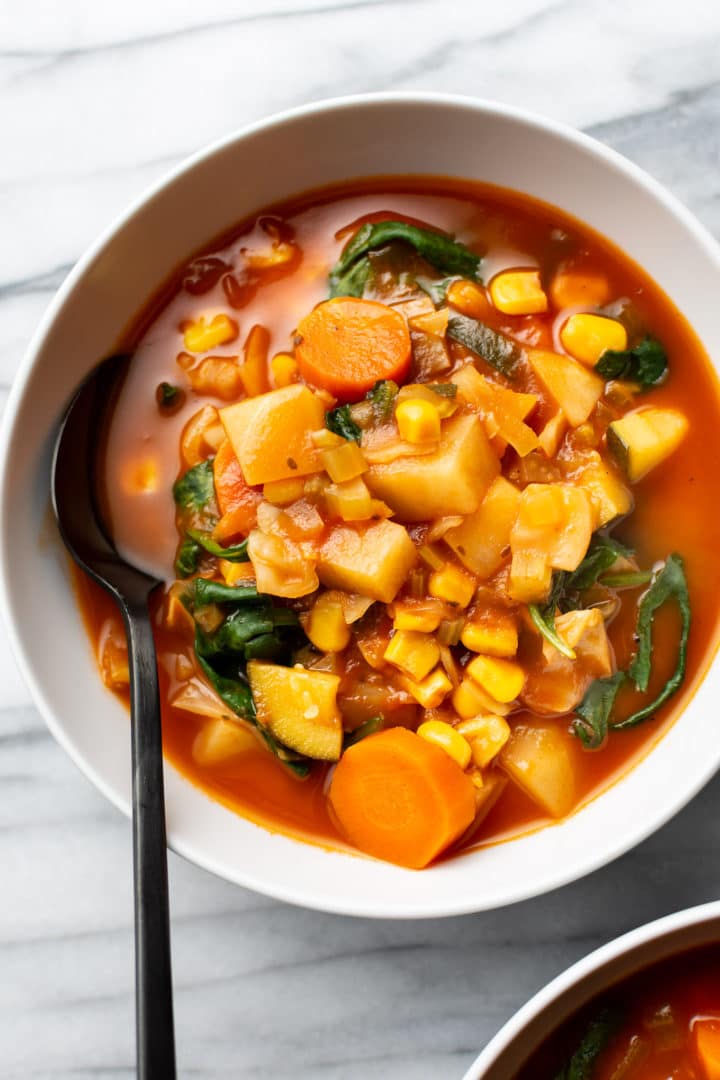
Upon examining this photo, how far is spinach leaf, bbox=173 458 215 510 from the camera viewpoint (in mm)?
3070

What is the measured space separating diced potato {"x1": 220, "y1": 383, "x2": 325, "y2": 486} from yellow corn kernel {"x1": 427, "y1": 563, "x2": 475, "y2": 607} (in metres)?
0.46

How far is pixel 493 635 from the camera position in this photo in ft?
9.75

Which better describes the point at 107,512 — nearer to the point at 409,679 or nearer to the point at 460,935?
the point at 409,679

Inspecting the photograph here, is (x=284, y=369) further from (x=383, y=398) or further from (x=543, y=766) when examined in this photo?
(x=543, y=766)

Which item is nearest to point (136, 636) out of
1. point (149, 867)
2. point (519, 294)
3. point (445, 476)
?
point (149, 867)

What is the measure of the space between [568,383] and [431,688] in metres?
0.98

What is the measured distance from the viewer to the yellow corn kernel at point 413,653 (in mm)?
2941

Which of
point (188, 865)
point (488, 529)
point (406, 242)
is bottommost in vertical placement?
point (188, 865)

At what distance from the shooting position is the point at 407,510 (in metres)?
2.93

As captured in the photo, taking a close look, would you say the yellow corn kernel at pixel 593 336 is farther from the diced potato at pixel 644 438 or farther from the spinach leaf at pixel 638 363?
the diced potato at pixel 644 438

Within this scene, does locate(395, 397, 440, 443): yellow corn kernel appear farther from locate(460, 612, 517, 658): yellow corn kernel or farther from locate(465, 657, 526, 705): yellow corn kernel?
locate(465, 657, 526, 705): yellow corn kernel

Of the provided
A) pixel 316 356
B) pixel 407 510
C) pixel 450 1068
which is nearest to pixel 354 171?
pixel 316 356

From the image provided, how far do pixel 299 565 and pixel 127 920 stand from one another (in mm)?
1333

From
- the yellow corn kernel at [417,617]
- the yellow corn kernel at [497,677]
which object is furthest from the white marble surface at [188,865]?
the yellow corn kernel at [417,617]
